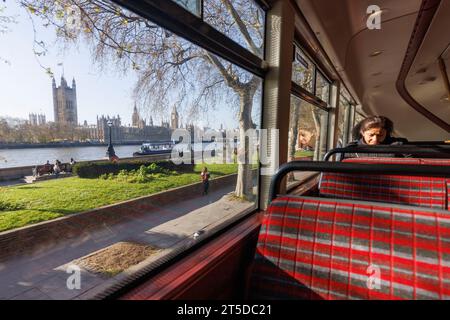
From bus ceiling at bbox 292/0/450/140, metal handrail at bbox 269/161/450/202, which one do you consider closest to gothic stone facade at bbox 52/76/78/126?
metal handrail at bbox 269/161/450/202

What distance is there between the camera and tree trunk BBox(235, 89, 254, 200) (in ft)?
8.89

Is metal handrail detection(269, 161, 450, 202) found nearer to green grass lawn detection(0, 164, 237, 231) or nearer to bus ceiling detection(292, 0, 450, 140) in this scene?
green grass lawn detection(0, 164, 237, 231)

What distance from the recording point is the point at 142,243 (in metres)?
1.58

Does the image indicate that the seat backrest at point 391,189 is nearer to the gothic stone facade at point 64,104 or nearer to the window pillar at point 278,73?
the window pillar at point 278,73

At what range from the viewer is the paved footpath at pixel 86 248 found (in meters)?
1.03

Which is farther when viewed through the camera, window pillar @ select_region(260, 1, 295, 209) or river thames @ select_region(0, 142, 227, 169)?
window pillar @ select_region(260, 1, 295, 209)

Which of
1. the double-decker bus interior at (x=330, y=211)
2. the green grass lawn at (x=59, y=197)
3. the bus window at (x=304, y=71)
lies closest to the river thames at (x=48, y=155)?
the green grass lawn at (x=59, y=197)

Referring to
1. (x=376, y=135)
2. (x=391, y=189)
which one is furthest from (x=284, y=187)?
(x=376, y=135)

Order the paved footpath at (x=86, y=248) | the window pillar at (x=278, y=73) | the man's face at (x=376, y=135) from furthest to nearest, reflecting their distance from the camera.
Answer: the man's face at (x=376, y=135), the window pillar at (x=278, y=73), the paved footpath at (x=86, y=248)

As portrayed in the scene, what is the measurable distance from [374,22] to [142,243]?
345 centimetres

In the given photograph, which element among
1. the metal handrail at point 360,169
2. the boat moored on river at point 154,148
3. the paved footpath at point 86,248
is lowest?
the paved footpath at point 86,248

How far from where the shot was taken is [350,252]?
3.26ft

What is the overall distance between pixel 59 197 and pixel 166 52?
126 centimetres

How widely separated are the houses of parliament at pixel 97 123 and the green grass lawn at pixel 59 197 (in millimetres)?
273
